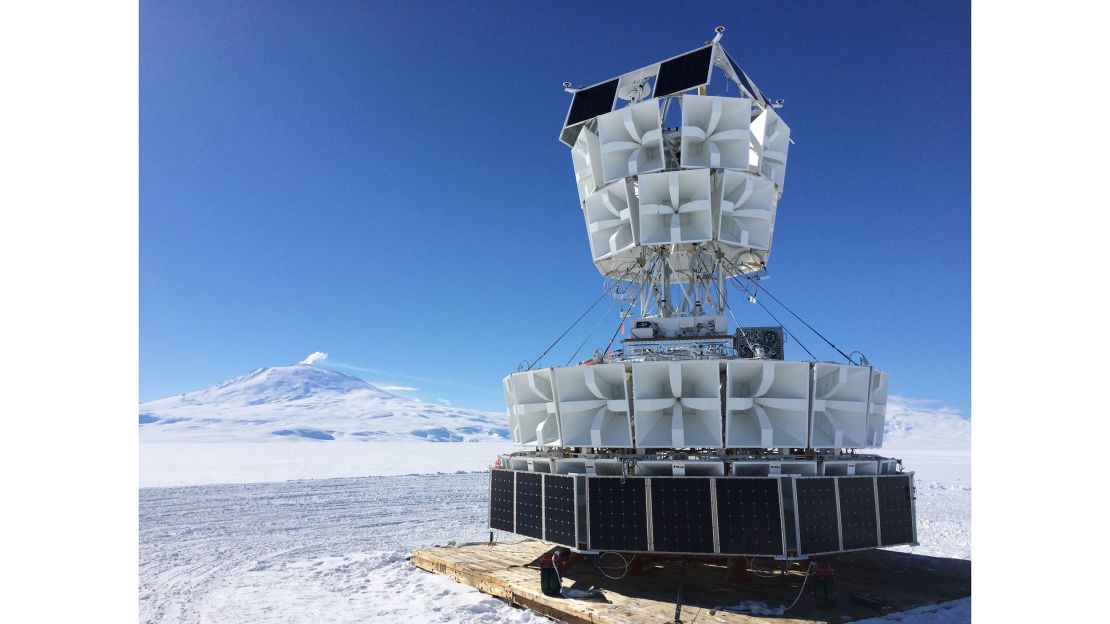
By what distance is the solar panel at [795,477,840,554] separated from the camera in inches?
687

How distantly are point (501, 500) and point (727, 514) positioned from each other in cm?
915

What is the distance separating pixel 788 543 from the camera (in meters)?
17.1

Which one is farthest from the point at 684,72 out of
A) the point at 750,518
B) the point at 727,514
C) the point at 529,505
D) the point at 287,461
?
the point at 287,461

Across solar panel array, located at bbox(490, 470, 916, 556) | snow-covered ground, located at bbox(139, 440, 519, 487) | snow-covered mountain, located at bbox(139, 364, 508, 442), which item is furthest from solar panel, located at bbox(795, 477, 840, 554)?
snow-covered mountain, located at bbox(139, 364, 508, 442)

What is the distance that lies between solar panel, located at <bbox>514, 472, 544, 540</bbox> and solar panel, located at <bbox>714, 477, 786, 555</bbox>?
6.21 meters

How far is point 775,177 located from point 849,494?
44.2 ft

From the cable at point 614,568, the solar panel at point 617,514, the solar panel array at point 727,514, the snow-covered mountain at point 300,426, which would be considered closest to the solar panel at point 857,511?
the solar panel array at point 727,514

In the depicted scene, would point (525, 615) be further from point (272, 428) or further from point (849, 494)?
point (272, 428)

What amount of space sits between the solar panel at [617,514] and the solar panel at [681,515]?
0.43 meters

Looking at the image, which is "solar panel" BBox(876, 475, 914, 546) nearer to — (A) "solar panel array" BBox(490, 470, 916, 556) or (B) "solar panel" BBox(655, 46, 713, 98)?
(A) "solar panel array" BBox(490, 470, 916, 556)

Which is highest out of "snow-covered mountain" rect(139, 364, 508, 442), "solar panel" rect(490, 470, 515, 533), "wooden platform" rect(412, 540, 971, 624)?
"solar panel" rect(490, 470, 515, 533)

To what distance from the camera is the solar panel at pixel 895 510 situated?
1941cm

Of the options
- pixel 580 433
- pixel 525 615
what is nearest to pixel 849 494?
pixel 580 433

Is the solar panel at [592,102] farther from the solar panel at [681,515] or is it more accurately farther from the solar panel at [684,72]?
the solar panel at [681,515]
